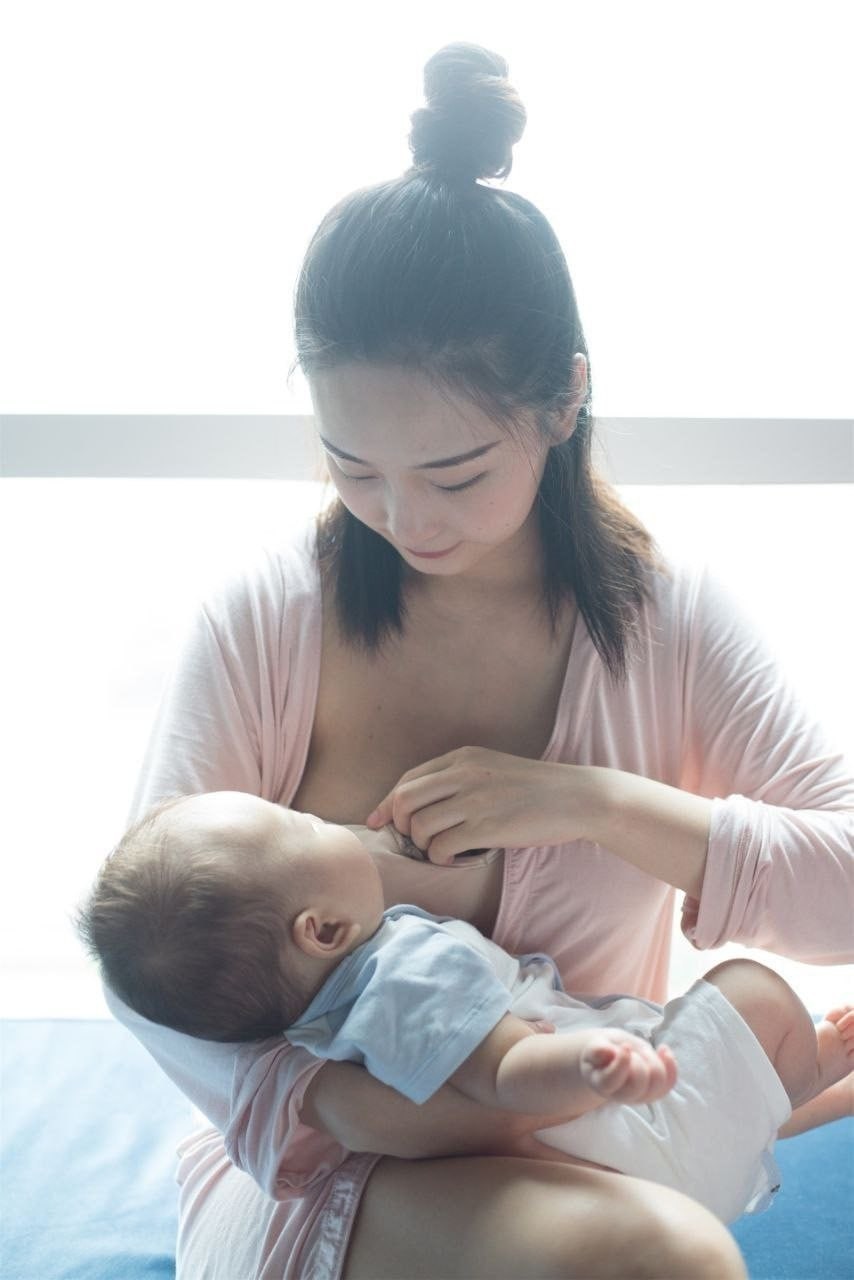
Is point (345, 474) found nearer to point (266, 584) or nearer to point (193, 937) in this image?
point (266, 584)

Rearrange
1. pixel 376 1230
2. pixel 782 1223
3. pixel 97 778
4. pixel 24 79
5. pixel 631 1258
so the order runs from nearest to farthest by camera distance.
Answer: pixel 631 1258, pixel 376 1230, pixel 782 1223, pixel 24 79, pixel 97 778

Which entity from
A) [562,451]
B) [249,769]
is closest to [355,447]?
[562,451]

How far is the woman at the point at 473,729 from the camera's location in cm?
123

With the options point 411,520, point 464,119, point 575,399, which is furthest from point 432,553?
point 464,119

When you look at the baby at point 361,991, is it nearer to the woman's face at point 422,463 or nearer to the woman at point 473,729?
the woman at point 473,729

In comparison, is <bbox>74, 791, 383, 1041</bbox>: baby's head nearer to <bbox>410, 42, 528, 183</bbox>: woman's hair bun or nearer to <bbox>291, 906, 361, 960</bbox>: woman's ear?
<bbox>291, 906, 361, 960</bbox>: woman's ear

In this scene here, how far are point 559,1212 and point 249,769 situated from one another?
→ 664 mm

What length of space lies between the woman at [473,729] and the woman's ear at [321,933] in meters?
0.12

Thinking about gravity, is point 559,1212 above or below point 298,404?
below

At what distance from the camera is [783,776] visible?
158cm

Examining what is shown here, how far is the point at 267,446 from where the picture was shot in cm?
207

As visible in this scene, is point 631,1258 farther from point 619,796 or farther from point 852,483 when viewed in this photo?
point 852,483

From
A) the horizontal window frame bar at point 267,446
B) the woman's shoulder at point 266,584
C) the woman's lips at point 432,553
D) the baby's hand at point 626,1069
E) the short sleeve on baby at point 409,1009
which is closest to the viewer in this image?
the baby's hand at point 626,1069

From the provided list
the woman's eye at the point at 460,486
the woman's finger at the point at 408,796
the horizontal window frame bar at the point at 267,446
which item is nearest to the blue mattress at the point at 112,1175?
the woman's finger at the point at 408,796
